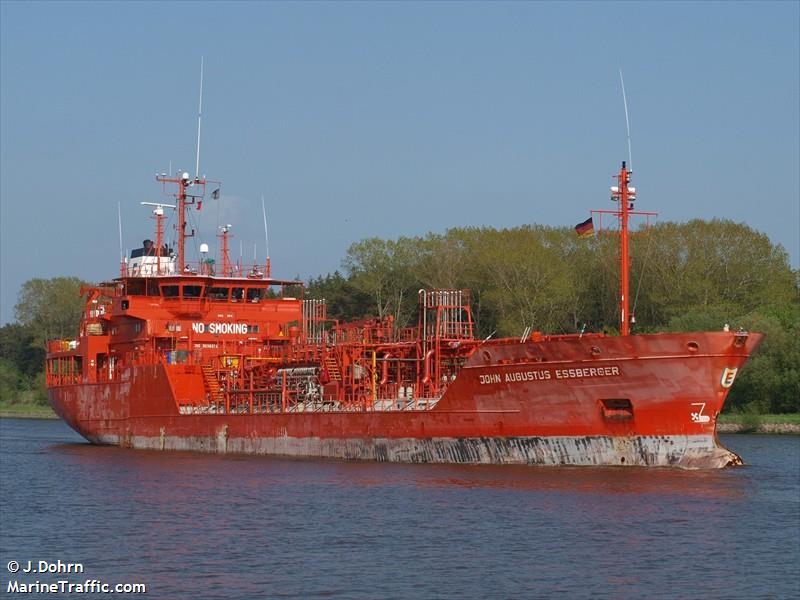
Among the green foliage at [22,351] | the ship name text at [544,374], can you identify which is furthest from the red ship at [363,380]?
the green foliage at [22,351]

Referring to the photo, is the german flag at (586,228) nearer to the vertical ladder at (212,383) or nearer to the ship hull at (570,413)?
the ship hull at (570,413)

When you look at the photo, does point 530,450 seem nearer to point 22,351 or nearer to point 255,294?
point 255,294

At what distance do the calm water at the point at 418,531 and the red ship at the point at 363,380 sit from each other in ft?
4.62

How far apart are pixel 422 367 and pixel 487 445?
5.55 metres

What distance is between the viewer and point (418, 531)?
28609 millimetres

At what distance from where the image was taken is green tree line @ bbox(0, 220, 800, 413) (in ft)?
222

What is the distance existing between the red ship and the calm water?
4.62ft

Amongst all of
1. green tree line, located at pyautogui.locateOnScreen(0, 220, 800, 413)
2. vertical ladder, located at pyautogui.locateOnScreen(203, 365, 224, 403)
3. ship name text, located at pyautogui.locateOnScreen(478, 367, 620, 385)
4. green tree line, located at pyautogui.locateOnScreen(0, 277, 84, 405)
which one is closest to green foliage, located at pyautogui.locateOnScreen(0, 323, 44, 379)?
green tree line, located at pyautogui.locateOnScreen(0, 277, 84, 405)

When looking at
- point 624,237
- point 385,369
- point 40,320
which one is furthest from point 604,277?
point 40,320

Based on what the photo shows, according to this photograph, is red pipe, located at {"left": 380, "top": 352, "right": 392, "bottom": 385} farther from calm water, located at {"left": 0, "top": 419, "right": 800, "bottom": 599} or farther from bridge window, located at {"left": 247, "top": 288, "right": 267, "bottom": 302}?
bridge window, located at {"left": 247, "top": 288, "right": 267, "bottom": 302}

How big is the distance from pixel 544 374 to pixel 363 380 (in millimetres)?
9257

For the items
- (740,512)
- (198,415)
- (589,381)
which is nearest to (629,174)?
(589,381)

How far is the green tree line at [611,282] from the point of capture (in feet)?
222

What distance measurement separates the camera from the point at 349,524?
29.8 m
